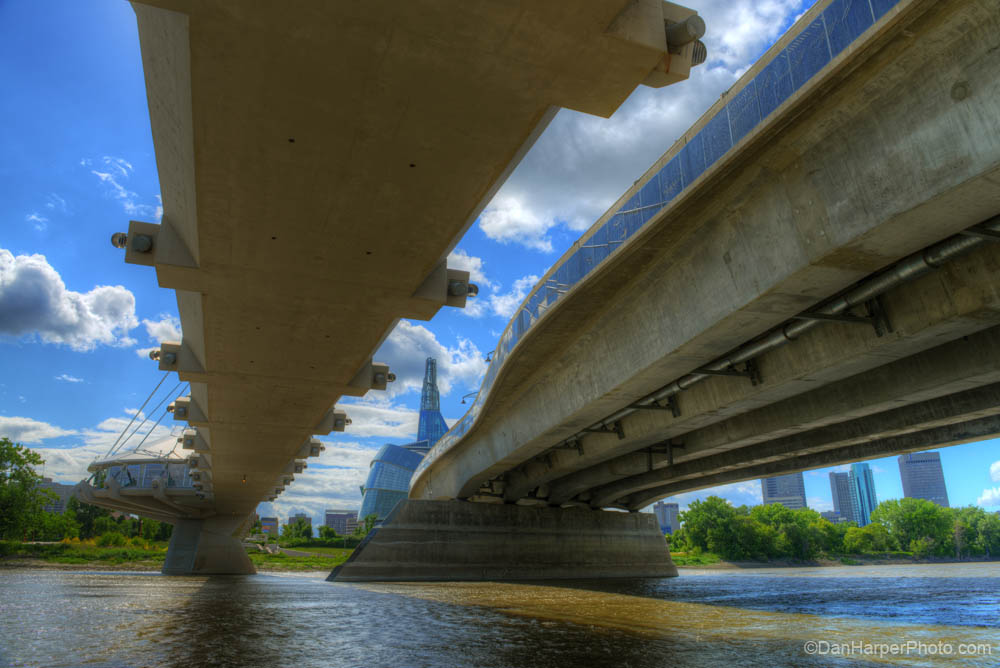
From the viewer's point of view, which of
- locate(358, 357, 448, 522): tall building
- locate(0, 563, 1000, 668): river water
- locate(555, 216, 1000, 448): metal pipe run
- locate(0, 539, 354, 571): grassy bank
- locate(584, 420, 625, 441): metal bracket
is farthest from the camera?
locate(358, 357, 448, 522): tall building

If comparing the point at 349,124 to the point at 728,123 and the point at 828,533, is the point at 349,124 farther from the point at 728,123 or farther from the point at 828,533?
the point at 828,533

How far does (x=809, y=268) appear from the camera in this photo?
32.7 feet

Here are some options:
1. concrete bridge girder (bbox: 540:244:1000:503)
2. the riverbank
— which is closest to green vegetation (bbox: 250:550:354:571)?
the riverbank

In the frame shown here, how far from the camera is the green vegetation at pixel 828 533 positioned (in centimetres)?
9294

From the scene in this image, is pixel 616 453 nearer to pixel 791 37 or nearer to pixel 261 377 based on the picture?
pixel 261 377

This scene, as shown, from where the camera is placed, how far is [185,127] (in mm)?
7523

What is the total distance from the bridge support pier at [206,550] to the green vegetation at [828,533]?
210ft

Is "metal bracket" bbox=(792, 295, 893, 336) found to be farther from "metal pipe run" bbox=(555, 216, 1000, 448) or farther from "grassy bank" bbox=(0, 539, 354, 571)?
"grassy bank" bbox=(0, 539, 354, 571)

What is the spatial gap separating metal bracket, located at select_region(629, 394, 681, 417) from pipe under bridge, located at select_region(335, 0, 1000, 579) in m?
0.05

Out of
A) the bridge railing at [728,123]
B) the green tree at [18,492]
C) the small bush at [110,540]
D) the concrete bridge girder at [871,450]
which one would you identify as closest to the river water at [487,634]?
the concrete bridge girder at [871,450]

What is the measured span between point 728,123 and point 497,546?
28072 mm

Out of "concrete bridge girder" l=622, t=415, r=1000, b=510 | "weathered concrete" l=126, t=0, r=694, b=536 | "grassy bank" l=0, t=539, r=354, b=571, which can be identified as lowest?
"grassy bank" l=0, t=539, r=354, b=571

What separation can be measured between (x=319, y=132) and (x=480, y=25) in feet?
8.60

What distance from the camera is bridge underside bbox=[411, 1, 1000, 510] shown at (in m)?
7.98
